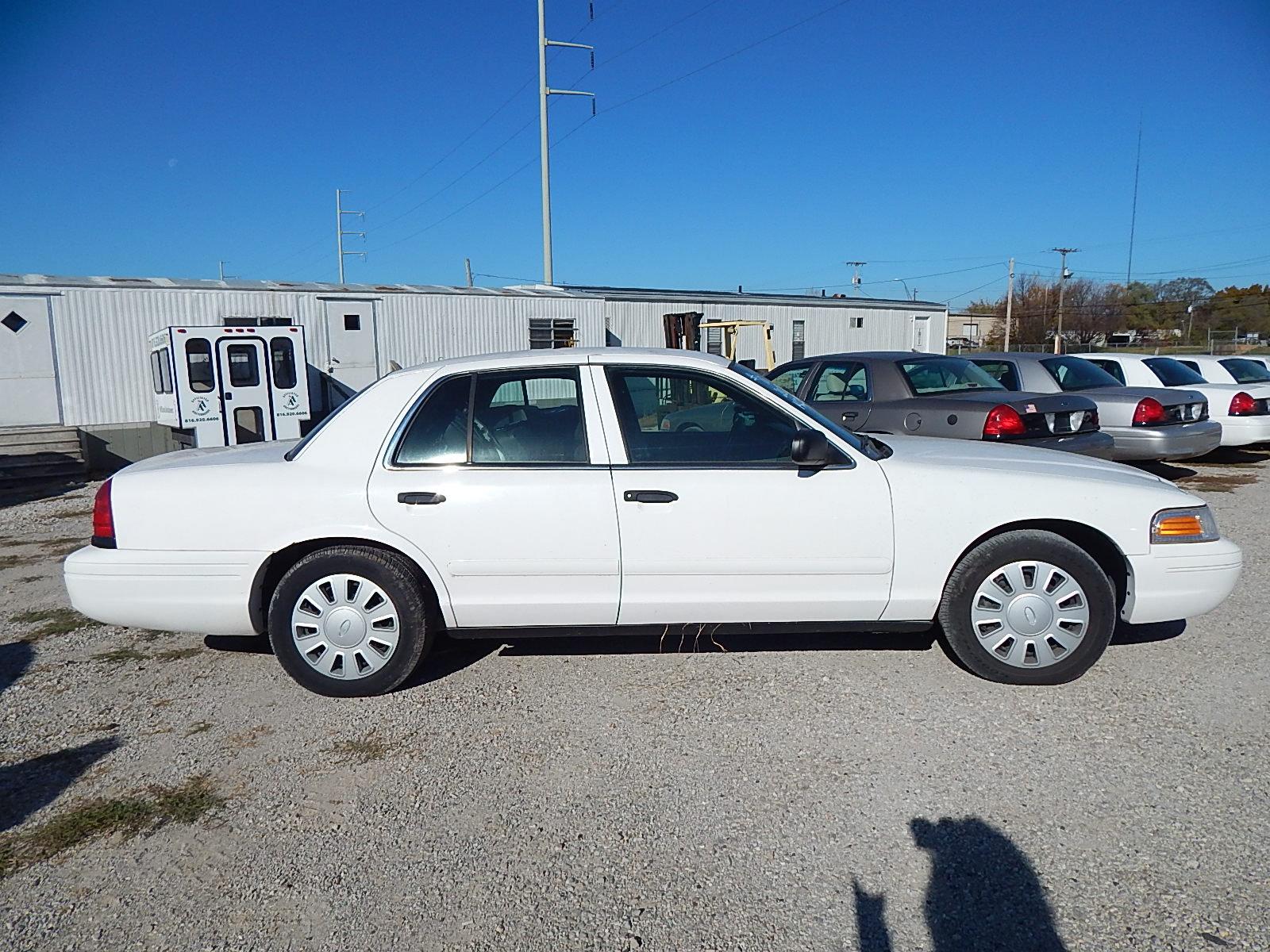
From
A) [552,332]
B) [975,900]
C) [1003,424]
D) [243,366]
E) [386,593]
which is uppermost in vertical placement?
[552,332]

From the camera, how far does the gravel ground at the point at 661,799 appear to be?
7.99ft

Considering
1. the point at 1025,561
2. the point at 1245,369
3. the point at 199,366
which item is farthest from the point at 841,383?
the point at 199,366

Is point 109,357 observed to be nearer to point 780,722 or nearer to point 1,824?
point 1,824

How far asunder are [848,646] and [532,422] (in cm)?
203

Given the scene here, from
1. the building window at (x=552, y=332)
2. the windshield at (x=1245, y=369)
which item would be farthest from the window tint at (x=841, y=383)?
the building window at (x=552, y=332)

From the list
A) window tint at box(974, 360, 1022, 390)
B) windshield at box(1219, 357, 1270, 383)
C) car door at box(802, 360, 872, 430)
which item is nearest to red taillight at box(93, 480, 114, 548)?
car door at box(802, 360, 872, 430)

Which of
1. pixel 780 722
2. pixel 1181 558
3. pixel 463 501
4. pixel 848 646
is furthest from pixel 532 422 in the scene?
pixel 1181 558

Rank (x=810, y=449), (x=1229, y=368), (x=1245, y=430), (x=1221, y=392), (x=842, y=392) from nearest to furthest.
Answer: (x=810, y=449)
(x=842, y=392)
(x=1245, y=430)
(x=1221, y=392)
(x=1229, y=368)

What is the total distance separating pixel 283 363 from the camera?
46.0ft

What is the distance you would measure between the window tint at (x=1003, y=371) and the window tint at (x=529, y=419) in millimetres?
6935

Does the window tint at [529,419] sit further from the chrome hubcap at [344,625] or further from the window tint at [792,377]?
the window tint at [792,377]

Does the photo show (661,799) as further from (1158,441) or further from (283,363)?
(283,363)

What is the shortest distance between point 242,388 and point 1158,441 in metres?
12.7

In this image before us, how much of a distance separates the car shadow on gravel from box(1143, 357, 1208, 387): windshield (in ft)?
39.0
